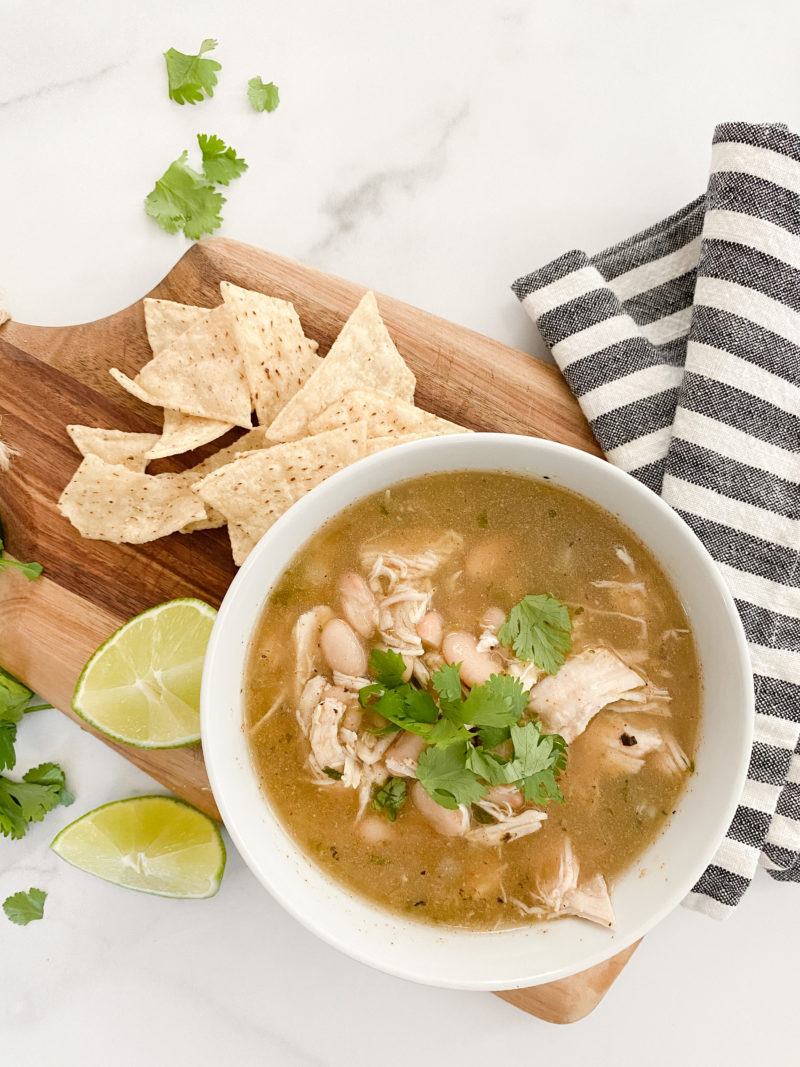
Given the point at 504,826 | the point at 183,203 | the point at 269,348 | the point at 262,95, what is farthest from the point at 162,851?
the point at 262,95

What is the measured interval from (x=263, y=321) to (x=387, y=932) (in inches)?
67.6

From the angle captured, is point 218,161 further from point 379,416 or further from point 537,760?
point 537,760

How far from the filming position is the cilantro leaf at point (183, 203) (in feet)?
9.37

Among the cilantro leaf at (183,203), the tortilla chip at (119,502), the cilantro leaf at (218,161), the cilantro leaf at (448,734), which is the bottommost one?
the cilantro leaf at (448,734)

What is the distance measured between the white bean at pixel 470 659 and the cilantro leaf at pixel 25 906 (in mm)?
1770

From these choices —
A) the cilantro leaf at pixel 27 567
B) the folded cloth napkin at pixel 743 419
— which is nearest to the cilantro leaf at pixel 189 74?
the folded cloth napkin at pixel 743 419

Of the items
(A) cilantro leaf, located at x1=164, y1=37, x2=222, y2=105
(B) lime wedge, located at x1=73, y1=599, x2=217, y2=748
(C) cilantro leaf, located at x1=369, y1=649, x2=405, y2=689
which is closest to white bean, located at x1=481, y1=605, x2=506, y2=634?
(C) cilantro leaf, located at x1=369, y1=649, x2=405, y2=689

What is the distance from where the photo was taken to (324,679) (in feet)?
7.47

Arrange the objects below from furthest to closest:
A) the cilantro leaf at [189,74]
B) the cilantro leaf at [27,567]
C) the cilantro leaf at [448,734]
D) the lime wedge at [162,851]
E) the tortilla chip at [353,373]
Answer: the cilantro leaf at [189,74] → the lime wedge at [162,851] → the cilantro leaf at [27,567] → the tortilla chip at [353,373] → the cilantro leaf at [448,734]

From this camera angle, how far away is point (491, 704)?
2.11m

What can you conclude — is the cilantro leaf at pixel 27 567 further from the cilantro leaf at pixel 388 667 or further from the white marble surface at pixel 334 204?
the cilantro leaf at pixel 388 667

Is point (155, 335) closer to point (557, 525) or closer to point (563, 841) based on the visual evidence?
point (557, 525)

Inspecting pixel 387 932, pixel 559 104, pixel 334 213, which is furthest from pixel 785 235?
pixel 387 932

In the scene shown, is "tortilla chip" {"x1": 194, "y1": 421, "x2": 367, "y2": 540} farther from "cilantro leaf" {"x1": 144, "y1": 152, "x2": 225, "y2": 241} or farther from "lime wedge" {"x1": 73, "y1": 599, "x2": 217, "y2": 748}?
"cilantro leaf" {"x1": 144, "y1": 152, "x2": 225, "y2": 241}
